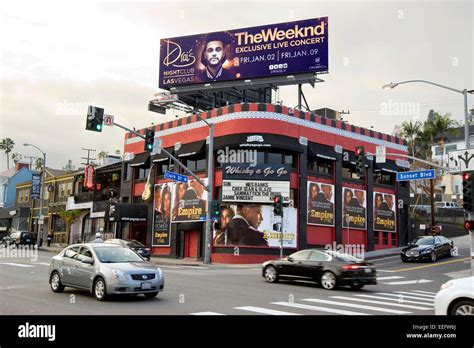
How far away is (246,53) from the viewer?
41.1 m

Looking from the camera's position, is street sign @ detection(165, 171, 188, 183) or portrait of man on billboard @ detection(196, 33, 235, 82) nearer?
street sign @ detection(165, 171, 188, 183)

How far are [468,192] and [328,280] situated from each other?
6224mm

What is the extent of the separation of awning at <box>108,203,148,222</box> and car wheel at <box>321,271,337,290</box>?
83.1 ft

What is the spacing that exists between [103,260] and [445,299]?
8839 millimetres

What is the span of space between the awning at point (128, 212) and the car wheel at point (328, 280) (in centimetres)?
2531

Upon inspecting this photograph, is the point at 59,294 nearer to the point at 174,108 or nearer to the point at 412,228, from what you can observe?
the point at 174,108

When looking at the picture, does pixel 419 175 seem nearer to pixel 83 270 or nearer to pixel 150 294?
pixel 150 294

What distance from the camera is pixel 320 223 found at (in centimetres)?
3678

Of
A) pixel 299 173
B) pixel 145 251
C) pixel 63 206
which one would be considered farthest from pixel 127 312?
pixel 63 206

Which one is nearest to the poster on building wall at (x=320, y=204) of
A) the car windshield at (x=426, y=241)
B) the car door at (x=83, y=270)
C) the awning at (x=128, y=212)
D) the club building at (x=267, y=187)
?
the club building at (x=267, y=187)

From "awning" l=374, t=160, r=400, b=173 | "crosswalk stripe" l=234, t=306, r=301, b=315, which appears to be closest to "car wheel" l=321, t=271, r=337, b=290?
"crosswalk stripe" l=234, t=306, r=301, b=315

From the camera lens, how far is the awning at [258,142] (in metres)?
34.1

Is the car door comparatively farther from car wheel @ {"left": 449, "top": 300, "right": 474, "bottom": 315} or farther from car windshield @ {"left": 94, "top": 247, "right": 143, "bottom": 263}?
car wheel @ {"left": 449, "top": 300, "right": 474, "bottom": 315}

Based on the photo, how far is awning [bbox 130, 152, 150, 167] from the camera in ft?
138
